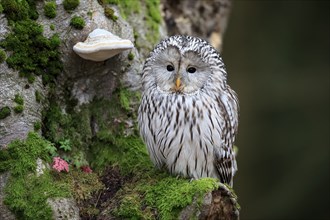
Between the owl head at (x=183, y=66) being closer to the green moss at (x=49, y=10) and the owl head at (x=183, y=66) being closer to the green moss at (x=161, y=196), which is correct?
the green moss at (x=161, y=196)

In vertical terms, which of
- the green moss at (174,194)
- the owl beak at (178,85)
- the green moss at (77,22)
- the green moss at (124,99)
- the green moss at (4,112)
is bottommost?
the green moss at (174,194)

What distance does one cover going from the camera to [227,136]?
17.1 ft

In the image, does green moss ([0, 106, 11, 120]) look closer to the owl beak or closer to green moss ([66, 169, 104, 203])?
green moss ([66, 169, 104, 203])

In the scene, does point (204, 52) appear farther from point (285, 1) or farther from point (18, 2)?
point (285, 1)

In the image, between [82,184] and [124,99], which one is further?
[124,99]

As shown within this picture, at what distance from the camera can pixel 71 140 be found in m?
5.32

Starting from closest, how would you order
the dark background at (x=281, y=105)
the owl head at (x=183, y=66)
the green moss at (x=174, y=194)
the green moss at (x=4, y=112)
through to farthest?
the green moss at (x=174, y=194)
the green moss at (x=4, y=112)
the owl head at (x=183, y=66)
the dark background at (x=281, y=105)

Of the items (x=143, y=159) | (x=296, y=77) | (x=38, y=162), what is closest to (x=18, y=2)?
(x=38, y=162)

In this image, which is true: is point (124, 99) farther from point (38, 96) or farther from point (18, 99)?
point (18, 99)

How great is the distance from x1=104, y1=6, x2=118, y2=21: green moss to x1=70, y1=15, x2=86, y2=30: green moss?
287mm

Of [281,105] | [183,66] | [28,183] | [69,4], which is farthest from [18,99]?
[281,105]

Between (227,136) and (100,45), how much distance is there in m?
1.17

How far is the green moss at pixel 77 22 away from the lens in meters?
5.26

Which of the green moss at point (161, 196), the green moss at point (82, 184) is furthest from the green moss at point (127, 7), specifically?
the green moss at point (161, 196)
